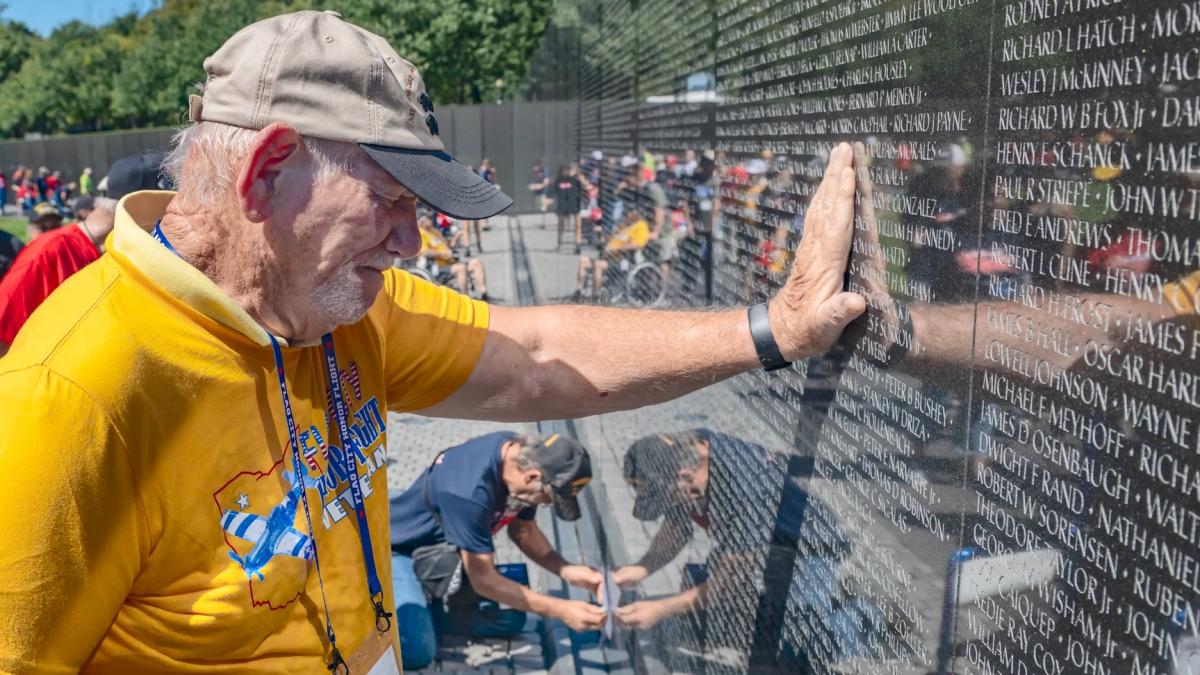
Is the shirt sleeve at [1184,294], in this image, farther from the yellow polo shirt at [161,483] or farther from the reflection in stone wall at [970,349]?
the yellow polo shirt at [161,483]

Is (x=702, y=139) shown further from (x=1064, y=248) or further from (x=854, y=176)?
(x=1064, y=248)

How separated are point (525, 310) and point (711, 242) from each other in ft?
3.08

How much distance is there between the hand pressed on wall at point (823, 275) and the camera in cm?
212

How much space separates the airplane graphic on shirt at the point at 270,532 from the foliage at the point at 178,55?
16149 millimetres

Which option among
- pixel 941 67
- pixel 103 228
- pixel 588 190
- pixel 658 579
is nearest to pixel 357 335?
pixel 941 67

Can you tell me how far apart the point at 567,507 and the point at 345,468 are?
342cm

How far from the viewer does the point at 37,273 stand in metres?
5.04

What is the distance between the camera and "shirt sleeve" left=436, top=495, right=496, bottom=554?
5.34 m

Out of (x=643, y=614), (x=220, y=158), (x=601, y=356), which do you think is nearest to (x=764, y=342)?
(x=601, y=356)

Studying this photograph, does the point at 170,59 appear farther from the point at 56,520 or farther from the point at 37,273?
the point at 56,520

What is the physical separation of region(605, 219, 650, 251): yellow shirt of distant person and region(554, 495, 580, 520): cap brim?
1239 millimetres

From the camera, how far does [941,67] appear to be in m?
1.73

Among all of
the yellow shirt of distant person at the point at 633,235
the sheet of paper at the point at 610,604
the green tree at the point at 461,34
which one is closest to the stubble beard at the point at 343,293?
the yellow shirt of distant person at the point at 633,235

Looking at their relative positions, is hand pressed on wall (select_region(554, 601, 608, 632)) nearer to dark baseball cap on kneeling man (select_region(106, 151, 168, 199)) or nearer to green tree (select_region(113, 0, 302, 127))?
dark baseball cap on kneeling man (select_region(106, 151, 168, 199))
